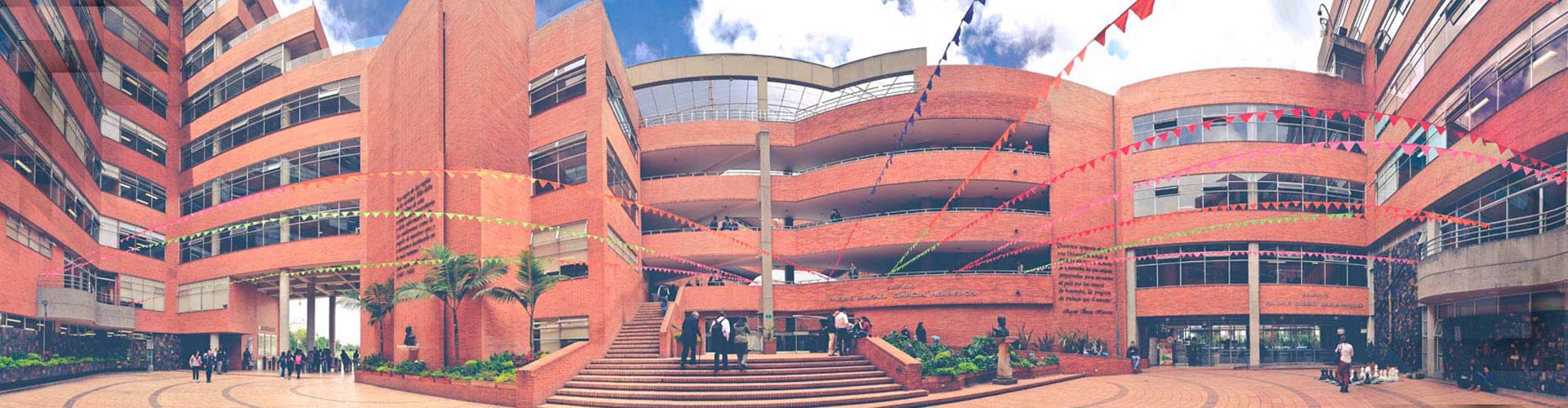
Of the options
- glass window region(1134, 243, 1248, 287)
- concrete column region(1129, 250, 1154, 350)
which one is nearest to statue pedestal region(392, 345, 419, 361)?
concrete column region(1129, 250, 1154, 350)

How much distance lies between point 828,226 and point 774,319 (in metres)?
4.35

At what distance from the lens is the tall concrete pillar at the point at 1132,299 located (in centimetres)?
4072

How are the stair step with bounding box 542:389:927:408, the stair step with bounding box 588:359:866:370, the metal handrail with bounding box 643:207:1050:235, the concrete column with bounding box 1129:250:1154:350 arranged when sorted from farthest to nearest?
the concrete column with bounding box 1129:250:1154:350, the metal handrail with bounding box 643:207:1050:235, the stair step with bounding box 588:359:866:370, the stair step with bounding box 542:389:927:408

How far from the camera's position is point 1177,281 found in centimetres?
4069

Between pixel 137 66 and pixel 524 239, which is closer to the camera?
pixel 524 239

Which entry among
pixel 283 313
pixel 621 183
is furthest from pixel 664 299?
pixel 283 313

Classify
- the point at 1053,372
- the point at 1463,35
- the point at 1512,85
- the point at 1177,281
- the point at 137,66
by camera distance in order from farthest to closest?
the point at 137,66 < the point at 1177,281 < the point at 1053,372 < the point at 1463,35 < the point at 1512,85

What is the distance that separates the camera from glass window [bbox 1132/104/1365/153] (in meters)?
40.1

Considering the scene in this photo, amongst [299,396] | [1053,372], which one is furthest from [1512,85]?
[299,396]

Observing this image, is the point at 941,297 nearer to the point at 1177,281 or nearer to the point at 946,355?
the point at 1177,281

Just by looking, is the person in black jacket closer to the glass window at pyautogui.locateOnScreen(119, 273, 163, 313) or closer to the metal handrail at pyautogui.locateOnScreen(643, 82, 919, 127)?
the metal handrail at pyautogui.locateOnScreen(643, 82, 919, 127)

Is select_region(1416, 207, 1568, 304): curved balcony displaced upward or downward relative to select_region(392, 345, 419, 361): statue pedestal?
upward

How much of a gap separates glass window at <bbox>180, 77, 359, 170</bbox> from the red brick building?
13cm

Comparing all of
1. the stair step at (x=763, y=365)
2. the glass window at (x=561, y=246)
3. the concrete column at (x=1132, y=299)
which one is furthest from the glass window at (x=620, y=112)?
the concrete column at (x=1132, y=299)
